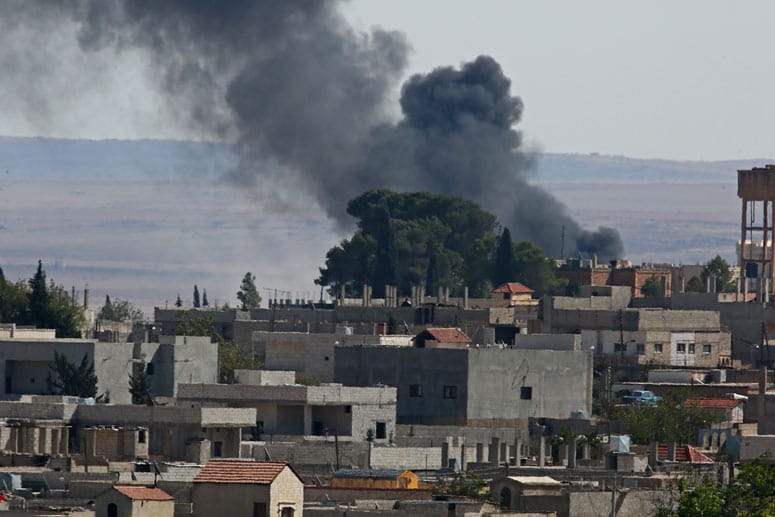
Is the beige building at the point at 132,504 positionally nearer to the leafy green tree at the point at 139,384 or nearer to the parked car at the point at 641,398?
the leafy green tree at the point at 139,384

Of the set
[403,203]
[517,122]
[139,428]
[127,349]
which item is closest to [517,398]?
[127,349]


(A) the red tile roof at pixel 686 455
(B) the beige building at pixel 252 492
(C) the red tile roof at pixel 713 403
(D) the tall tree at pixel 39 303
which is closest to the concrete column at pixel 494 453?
(A) the red tile roof at pixel 686 455

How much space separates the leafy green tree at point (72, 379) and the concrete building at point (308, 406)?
573cm

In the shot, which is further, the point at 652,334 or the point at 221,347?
the point at 652,334

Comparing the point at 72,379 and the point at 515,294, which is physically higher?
the point at 515,294

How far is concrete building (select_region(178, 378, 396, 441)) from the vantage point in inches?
2221

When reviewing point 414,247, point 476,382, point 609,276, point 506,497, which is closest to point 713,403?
point 476,382

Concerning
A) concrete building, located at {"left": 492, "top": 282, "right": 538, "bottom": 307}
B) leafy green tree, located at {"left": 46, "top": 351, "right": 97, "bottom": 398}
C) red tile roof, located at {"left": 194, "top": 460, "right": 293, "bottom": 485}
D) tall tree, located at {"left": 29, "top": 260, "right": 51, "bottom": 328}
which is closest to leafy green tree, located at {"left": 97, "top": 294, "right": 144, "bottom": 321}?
concrete building, located at {"left": 492, "top": 282, "right": 538, "bottom": 307}

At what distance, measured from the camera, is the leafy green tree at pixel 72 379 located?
63625mm

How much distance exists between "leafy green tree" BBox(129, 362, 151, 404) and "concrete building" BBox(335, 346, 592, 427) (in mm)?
4265

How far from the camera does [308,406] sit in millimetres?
56562

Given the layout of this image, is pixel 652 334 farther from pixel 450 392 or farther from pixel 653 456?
pixel 653 456

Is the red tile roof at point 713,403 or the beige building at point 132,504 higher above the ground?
the red tile roof at point 713,403

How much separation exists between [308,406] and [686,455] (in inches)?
319
